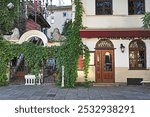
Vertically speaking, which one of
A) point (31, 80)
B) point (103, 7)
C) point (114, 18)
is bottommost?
point (31, 80)

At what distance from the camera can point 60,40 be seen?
850 inches

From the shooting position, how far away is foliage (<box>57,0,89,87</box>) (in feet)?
63.4

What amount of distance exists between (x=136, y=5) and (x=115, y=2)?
158cm

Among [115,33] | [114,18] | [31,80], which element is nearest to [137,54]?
[115,33]

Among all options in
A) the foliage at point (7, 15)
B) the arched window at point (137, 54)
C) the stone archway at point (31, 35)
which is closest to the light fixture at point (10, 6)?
the foliage at point (7, 15)

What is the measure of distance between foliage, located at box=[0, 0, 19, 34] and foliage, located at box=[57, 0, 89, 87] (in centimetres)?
660

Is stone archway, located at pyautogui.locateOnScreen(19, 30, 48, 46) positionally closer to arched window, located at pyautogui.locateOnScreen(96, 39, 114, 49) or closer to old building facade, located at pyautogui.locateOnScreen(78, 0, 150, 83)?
old building facade, located at pyautogui.locateOnScreen(78, 0, 150, 83)

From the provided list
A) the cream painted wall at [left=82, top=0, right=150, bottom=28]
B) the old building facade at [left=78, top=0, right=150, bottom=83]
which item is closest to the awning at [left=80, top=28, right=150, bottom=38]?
the old building facade at [left=78, top=0, right=150, bottom=83]

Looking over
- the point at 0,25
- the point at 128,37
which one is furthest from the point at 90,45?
the point at 0,25

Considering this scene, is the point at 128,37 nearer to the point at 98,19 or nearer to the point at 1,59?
the point at 98,19

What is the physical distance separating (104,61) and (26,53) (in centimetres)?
547

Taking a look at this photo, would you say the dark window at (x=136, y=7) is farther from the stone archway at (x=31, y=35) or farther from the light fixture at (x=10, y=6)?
the light fixture at (x=10, y=6)

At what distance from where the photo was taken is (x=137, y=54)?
20.8m

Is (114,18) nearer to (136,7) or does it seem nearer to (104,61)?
(136,7)
